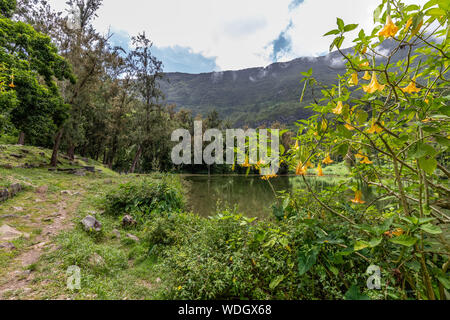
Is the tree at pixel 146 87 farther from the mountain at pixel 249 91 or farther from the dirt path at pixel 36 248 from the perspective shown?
the mountain at pixel 249 91

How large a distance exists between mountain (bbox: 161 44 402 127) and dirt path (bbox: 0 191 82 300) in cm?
10632

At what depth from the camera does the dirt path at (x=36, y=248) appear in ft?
7.44

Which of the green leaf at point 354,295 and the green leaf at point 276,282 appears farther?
the green leaf at point 276,282

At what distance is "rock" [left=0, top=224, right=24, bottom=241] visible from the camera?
327cm

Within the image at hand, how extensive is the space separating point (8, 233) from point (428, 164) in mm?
5672

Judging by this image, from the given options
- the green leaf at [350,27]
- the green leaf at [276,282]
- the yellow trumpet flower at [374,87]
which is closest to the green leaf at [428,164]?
the yellow trumpet flower at [374,87]

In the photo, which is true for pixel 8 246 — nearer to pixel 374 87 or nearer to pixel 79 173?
pixel 374 87

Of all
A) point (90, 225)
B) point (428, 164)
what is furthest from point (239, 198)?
point (428, 164)

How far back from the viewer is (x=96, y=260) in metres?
2.97

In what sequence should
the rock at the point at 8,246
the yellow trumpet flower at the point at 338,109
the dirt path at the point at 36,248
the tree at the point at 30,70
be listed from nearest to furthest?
the yellow trumpet flower at the point at 338,109 → the dirt path at the point at 36,248 → the rock at the point at 8,246 → the tree at the point at 30,70

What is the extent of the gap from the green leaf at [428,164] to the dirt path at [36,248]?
3716mm

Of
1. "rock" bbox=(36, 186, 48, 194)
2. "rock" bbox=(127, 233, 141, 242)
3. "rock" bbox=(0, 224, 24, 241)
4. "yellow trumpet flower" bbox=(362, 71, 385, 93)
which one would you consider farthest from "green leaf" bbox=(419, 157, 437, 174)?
"rock" bbox=(36, 186, 48, 194)
